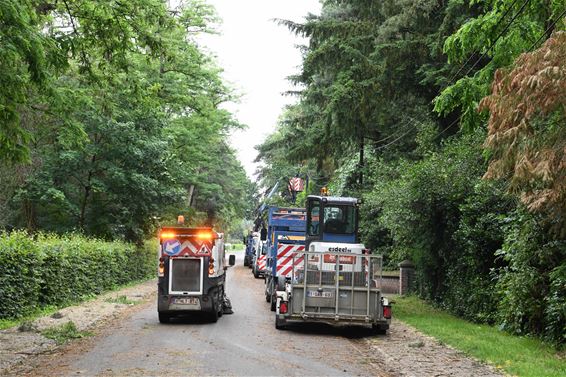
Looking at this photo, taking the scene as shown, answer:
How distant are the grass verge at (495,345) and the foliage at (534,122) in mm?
2541

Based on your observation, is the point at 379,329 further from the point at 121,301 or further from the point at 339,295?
the point at 121,301

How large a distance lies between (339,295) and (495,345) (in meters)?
3.83

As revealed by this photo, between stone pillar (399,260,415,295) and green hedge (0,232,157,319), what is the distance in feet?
39.6

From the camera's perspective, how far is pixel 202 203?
196 ft

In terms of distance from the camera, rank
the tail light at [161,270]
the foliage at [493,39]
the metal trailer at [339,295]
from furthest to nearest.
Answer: the tail light at [161,270] < the metal trailer at [339,295] < the foliage at [493,39]

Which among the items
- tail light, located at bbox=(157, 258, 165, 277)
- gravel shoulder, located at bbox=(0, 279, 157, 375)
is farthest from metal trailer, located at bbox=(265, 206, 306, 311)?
gravel shoulder, located at bbox=(0, 279, 157, 375)

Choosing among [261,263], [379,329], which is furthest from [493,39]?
[261,263]

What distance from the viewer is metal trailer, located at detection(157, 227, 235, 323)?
16359 millimetres

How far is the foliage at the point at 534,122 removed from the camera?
866 cm

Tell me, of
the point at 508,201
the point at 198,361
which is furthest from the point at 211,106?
the point at 198,361

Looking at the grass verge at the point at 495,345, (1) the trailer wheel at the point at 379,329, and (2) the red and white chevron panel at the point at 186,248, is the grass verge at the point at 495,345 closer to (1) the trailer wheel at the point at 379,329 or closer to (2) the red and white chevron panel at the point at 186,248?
(1) the trailer wheel at the point at 379,329

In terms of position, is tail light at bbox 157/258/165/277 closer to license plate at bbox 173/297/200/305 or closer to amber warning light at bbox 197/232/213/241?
license plate at bbox 173/297/200/305

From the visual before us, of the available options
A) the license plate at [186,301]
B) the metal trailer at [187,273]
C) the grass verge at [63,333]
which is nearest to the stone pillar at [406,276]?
the metal trailer at [187,273]

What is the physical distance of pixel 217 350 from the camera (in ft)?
39.0
